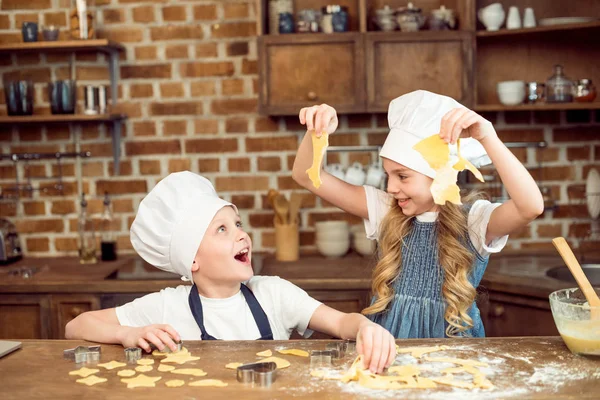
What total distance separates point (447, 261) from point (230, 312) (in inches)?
24.0

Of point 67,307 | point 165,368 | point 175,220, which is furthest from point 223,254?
point 67,307

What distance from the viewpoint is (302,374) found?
1.42m

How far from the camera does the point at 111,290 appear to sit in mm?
2838

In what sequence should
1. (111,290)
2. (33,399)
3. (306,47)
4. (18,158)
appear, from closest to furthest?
1. (33,399)
2. (111,290)
3. (306,47)
4. (18,158)

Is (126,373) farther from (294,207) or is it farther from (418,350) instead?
(294,207)

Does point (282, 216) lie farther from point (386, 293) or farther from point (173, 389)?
point (173, 389)

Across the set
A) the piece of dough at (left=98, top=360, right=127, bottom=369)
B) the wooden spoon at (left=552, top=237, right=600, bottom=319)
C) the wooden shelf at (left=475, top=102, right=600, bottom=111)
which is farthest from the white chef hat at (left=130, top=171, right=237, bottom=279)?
Answer: the wooden shelf at (left=475, top=102, right=600, bottom=111)

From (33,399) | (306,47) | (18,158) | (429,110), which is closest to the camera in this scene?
(33,399)

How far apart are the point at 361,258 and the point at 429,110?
1288 mm

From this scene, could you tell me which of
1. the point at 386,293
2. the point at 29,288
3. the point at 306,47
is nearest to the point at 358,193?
the point at 386,293

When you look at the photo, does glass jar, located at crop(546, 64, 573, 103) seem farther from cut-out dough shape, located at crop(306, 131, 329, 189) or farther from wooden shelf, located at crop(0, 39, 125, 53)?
wooden shelf, located at crop(0, 39, 125, 53)

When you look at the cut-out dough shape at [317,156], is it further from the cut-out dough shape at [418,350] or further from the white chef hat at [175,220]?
the cut-out dough shape at [418,350]

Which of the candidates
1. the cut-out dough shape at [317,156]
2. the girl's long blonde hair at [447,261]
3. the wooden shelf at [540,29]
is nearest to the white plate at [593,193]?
the wooden shelf at [540,29]

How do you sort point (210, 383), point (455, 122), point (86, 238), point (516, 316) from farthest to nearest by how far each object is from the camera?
point (86, 238), point (516, 316), point (455, 122), point (210, 383)
